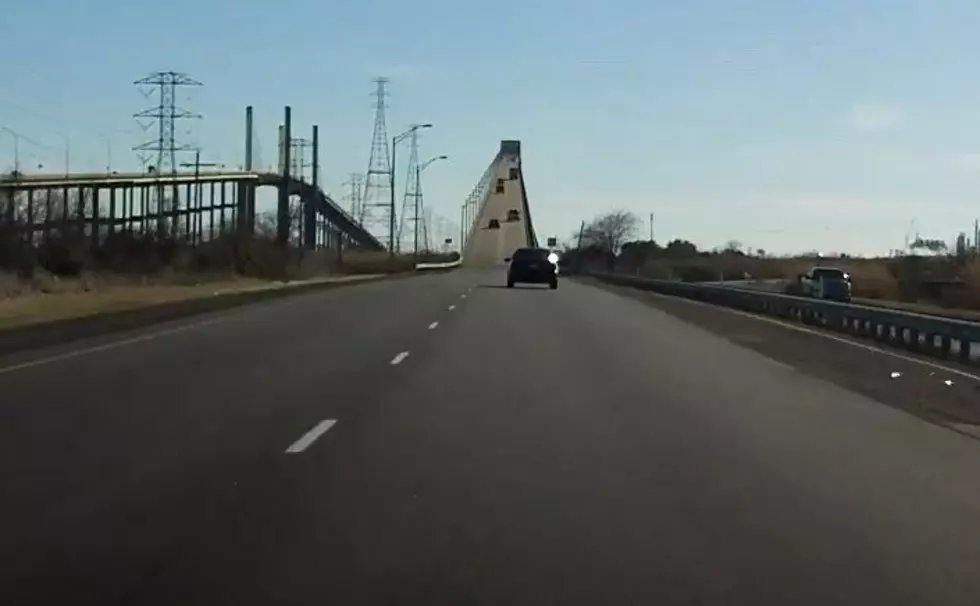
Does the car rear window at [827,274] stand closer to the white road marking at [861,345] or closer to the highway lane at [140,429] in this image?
the white road marking at [861,345]

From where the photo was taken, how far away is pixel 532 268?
7025cm

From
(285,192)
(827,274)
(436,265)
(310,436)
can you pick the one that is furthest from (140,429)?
(436,265)

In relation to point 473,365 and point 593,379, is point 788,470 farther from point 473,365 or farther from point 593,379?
point 473,365

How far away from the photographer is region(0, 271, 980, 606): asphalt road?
8.60 meters

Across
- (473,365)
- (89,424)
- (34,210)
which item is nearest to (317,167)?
(34,210)

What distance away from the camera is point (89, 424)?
15.8 meters

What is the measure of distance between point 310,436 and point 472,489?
3524 millimetres

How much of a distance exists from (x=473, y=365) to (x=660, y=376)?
3.17 m

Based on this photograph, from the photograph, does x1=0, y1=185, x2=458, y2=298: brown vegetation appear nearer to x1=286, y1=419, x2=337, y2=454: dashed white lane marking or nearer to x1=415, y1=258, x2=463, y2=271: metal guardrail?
x1=415, y1=258, x2=463, y2=271: metal guardrail

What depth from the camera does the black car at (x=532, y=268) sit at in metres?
70.1

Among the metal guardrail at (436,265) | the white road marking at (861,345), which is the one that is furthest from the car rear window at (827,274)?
the metal guardrail at (436,265)

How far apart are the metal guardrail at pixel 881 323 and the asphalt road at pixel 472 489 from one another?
3621 mm

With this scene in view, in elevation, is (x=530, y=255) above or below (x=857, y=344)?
above

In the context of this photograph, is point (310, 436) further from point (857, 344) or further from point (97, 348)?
point (857, 344)
